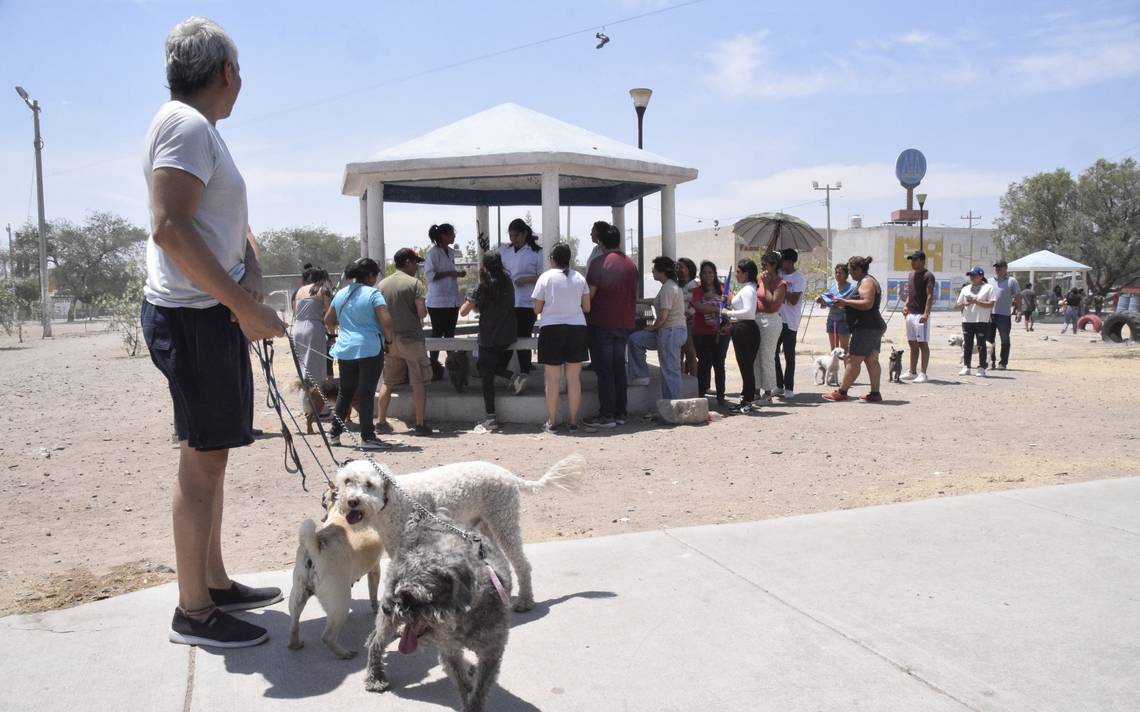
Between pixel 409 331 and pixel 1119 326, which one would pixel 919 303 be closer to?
pixel 409 331

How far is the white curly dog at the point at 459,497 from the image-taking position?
3.49 metres

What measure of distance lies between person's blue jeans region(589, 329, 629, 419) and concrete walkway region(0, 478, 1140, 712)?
4.77 metres

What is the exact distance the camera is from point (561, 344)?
8.96 meters

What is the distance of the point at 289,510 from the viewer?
607 centimetres

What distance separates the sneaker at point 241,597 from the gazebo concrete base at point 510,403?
5924 mm

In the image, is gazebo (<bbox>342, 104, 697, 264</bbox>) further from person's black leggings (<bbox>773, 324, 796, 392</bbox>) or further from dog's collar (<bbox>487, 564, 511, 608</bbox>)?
dog's collar (<bbox>487, 564, 511, 608</bbox>)

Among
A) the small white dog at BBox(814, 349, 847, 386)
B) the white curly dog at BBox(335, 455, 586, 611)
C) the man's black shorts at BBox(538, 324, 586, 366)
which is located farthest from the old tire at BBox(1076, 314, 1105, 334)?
the white curly dog at BBox(335, 455, 586, 611)

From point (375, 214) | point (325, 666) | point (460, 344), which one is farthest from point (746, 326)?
point (325, 666)

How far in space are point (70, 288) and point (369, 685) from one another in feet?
264

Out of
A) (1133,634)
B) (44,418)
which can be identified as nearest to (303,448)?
(44,418)

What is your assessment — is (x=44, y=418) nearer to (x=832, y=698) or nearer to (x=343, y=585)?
(x=343, y=585)

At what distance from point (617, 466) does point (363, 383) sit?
2.76 m

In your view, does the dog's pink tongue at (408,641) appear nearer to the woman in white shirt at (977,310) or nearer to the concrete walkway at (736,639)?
the concrete walkway at (736,639)

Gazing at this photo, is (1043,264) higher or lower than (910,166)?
lower
